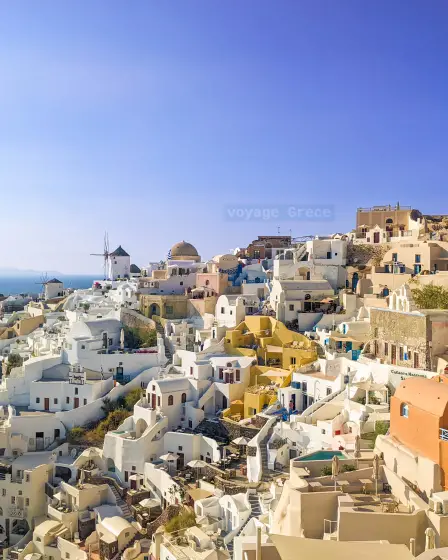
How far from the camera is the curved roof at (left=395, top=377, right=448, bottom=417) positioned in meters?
14.4

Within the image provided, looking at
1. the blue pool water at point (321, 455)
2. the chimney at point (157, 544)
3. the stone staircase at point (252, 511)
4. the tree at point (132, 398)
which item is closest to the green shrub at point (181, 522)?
the chimney at point (157, 544)

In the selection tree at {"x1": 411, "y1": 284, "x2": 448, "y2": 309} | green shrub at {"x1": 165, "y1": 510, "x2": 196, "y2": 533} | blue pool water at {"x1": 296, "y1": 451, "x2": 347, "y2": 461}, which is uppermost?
tree at {"x1": 411, "y1": 284, "x2": 448, "y2": 309}

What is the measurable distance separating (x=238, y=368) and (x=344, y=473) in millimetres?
12729

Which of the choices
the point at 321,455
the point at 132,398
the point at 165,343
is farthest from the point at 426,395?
the point at 165,343

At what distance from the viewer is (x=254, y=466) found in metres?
20.5

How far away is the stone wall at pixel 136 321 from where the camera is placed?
34594 millimetres

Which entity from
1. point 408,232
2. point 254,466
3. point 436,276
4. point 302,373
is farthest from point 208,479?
point 408,232

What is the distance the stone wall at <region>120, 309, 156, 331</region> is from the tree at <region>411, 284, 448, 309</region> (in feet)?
52.3

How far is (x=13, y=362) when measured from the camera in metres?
33.8

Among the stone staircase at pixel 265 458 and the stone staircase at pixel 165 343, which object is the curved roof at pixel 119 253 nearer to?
the stone staircase at pixel 165 343

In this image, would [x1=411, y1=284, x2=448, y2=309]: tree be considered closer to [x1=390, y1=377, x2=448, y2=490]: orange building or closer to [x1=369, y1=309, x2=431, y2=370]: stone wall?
[x1=369, y1=309, x2=431, y2=370]: stone wall

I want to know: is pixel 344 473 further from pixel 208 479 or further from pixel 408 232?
pixel 408 232

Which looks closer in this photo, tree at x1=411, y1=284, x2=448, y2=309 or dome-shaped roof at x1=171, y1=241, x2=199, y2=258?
tree at x1=411, y1=284, x2=448, y2=309

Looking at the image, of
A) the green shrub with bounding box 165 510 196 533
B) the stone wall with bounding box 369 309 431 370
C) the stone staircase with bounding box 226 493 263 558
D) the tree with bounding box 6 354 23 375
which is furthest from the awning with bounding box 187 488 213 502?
the tree with bounding box 6 354 23 375
